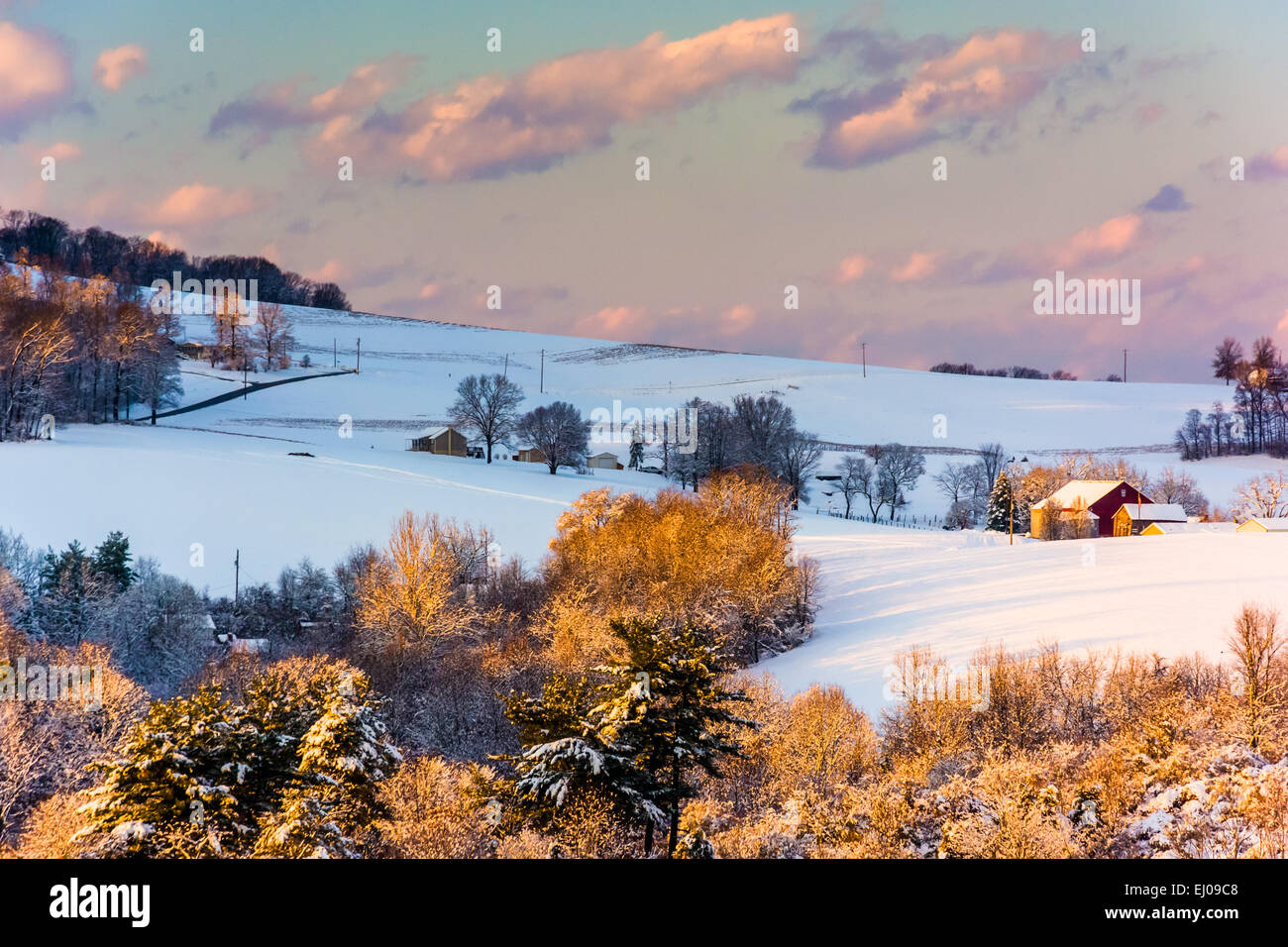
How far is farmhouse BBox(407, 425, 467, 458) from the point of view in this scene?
91.6 meters

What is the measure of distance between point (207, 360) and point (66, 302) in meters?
25.2

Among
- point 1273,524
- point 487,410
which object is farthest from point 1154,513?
point 487,410

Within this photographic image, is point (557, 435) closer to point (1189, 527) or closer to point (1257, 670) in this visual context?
point (1189, 527)

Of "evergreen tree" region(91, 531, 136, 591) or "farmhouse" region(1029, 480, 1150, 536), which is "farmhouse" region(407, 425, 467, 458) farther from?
"farmhouse" region(1029, 480, 1150, 536)

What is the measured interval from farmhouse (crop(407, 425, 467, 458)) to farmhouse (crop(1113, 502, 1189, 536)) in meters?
57.2

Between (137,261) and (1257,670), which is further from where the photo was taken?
(137,261)

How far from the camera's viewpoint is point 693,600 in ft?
151

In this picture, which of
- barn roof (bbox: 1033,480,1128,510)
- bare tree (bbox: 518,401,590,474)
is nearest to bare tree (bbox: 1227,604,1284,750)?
barn roof (bbox: 1033,480,1128,510)

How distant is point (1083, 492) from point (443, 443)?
2229 inches

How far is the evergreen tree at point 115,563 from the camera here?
155ft

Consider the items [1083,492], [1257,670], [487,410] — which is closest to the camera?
[1257,670]

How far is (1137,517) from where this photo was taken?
6875 cm

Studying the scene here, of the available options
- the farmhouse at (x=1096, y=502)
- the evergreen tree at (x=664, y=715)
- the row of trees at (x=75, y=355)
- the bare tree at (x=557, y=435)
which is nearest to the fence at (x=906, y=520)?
the farmhouse at (x=1096, y=502)
